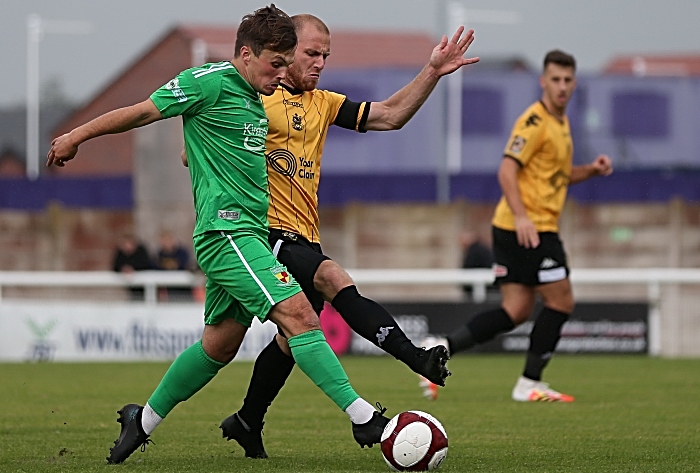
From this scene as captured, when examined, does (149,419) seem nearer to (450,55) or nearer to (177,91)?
(177,91)

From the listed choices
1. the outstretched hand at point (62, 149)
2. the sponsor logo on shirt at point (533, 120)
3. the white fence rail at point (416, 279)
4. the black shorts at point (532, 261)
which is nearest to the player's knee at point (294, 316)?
the outstretched hand at point (62, 149)

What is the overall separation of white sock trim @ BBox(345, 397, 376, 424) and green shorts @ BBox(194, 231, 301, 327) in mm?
534

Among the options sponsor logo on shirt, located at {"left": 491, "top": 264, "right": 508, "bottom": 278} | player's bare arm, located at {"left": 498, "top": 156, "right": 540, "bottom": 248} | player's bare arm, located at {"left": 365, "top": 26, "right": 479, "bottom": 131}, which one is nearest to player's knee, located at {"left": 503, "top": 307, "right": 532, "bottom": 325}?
sponsor logo on shirt, located at {"left": 491, "top": 264, "right": 508, "bottom": 278}

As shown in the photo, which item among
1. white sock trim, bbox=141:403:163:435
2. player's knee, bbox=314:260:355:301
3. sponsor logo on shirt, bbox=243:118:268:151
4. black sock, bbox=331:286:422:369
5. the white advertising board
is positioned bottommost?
the white advertising board

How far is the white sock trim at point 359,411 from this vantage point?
17.7 ft

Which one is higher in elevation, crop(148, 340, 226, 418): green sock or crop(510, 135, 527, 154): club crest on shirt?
crop(510, 135, 527, 154): club crest on shirt

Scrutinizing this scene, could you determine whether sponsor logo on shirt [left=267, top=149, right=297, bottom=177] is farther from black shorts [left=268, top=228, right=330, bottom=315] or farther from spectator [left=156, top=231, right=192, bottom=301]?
spectator [left=156, top=231, right=192, bottom=301]

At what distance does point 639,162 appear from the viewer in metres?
33.9

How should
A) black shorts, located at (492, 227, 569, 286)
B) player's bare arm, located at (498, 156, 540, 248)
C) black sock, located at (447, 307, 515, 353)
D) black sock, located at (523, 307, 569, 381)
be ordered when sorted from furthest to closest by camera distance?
black sock, located at (447, 307, 515, 353) < black sock, located at (523, 307, 569, 381) < black shorts, located at (492, 227, 569, 286) < player's bare arm, located at (498, 156, 540, 248)

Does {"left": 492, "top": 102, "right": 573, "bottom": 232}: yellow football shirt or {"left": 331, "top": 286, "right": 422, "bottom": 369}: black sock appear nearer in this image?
{"left": 331, "top": 286, "right": 422, "bottom": 369}: black sock

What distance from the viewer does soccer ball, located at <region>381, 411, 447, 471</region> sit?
17.4ft

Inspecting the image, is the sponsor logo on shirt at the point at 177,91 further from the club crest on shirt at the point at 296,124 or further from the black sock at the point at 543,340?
the black sock at the point at 543,340

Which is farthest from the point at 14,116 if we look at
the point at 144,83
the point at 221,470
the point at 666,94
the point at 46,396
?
the point at 221,470

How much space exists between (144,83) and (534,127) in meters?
51.0
